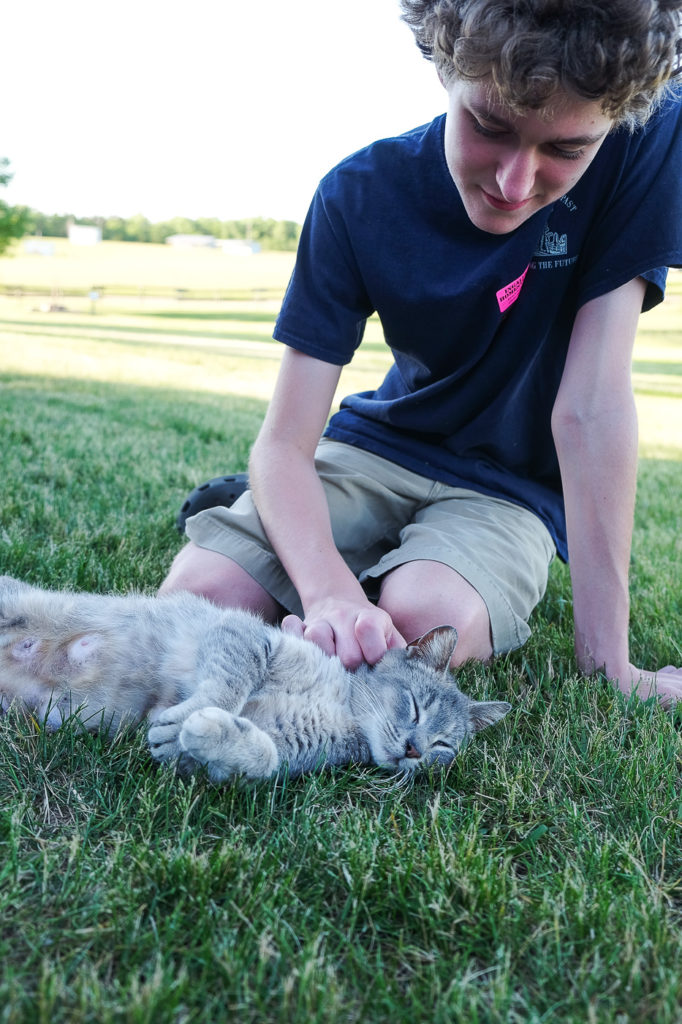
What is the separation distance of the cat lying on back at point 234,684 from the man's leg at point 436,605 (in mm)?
208

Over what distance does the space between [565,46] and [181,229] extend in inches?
3090

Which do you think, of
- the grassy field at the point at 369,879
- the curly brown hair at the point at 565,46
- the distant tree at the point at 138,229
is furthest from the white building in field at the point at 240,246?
the grassy field at the point at 369,879

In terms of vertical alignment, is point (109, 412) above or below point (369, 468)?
below

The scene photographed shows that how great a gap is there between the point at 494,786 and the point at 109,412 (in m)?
6.48

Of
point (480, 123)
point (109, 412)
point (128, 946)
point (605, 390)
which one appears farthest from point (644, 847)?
point (109, 412)

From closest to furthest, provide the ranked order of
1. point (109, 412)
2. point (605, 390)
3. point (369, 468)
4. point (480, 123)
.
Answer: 1. point (480, 123)
2. point (605, 390)
3. point (369, 468)
4. point (109, 412)

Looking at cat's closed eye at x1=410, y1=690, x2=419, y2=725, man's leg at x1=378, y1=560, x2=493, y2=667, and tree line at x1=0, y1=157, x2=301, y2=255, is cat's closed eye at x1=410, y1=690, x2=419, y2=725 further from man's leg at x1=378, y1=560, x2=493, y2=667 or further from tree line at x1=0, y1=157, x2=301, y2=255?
tree line at x1=0, y1=157, x2=301, y2=255

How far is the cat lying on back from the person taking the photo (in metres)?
2.06

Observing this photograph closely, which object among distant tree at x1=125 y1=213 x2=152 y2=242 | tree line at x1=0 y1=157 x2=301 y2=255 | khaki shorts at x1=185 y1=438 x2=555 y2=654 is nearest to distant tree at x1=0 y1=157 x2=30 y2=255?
khaki shorts at x1=185 y1=438 x2=555 y2=654

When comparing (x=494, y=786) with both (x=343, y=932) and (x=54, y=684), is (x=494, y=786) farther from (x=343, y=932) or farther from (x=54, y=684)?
(x=54, y=684)

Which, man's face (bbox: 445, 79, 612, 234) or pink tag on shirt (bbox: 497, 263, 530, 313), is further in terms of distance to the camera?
pink tag on shirt (bbox: 497, 263, 530, 313)

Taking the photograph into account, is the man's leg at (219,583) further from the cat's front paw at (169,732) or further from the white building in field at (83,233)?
the white building in field at (83,233)

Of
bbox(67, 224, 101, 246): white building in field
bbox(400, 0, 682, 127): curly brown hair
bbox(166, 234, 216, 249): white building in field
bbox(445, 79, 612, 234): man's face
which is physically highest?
bbox(166, 234, 216, 249): white building in field

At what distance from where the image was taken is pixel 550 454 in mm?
3150
